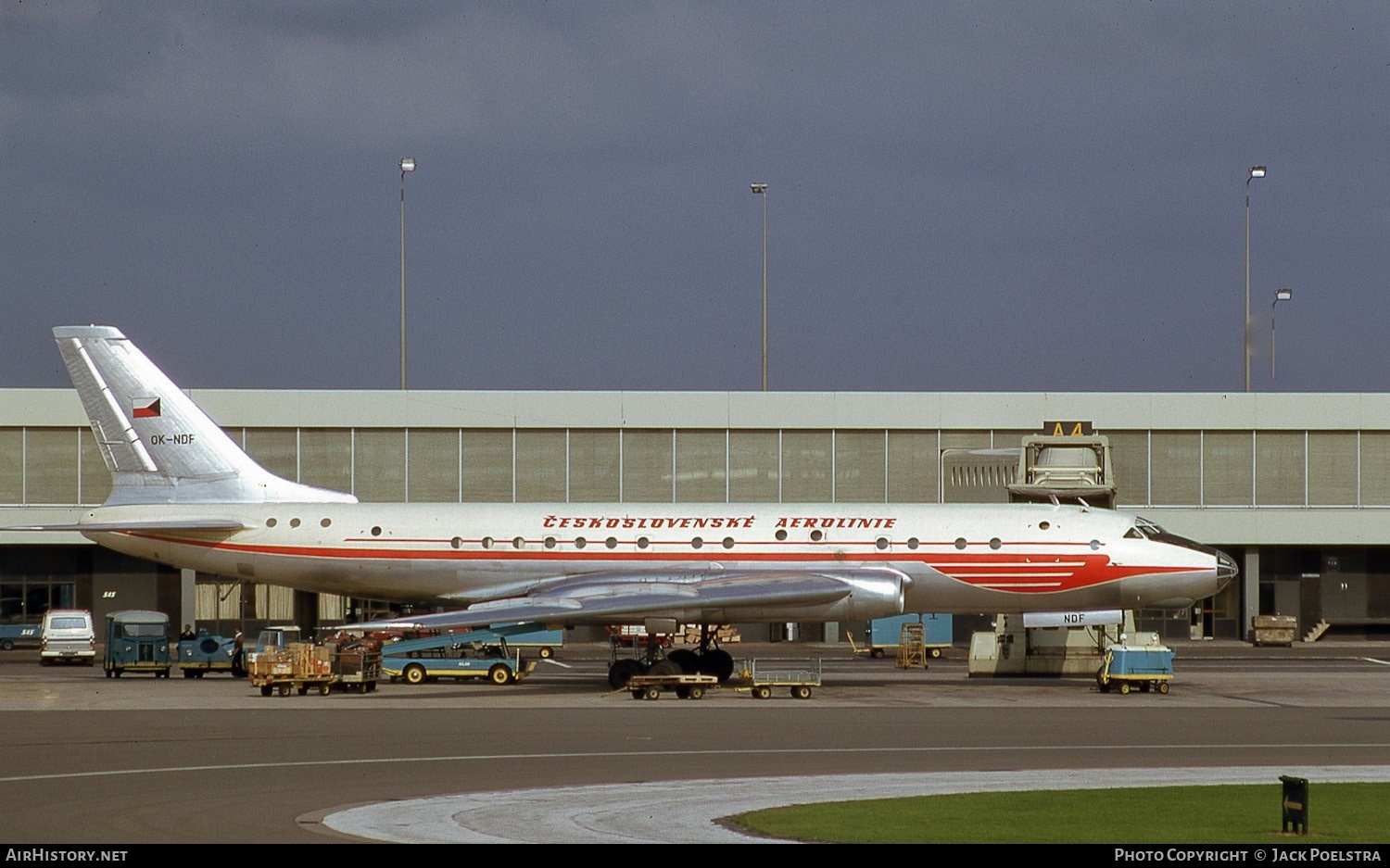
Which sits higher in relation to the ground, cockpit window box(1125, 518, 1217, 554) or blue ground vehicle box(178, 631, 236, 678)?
cockpit window box(1125, 518, 1217, 554)

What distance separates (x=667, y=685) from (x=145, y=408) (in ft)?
46.6

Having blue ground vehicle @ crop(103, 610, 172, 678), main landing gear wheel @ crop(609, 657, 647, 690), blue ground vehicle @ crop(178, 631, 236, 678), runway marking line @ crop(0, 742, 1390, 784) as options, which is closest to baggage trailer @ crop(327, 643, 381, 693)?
main landing gear wheel @ crop(609, 657, 647, 690)

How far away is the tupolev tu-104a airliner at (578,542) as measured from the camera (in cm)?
3584

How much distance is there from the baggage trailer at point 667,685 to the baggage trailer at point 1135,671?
27.1 ft

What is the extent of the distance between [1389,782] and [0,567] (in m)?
53.8

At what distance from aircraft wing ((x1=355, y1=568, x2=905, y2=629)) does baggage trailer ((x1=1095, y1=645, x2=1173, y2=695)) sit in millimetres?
4689

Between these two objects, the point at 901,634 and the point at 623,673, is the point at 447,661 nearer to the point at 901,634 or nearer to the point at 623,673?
the point at 623,673

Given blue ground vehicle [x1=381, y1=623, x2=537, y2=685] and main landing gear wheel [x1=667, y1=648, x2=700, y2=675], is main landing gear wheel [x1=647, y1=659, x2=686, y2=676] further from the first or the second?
blue ground vehicle [x1=381, y1=623, x2=537, y2=685]

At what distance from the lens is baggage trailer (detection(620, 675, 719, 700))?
1251 inches

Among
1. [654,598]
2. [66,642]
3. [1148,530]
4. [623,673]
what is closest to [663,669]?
[623,673]

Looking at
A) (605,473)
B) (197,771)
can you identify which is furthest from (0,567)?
(197,771)

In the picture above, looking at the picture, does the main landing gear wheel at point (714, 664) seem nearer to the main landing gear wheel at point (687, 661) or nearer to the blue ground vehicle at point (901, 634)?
the main landing gear wheel at point (687, 661)

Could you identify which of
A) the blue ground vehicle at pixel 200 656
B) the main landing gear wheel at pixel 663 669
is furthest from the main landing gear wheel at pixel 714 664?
the blue ground vehicle at pixel 200 656

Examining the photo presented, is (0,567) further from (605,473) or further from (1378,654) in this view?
(1378,654)
